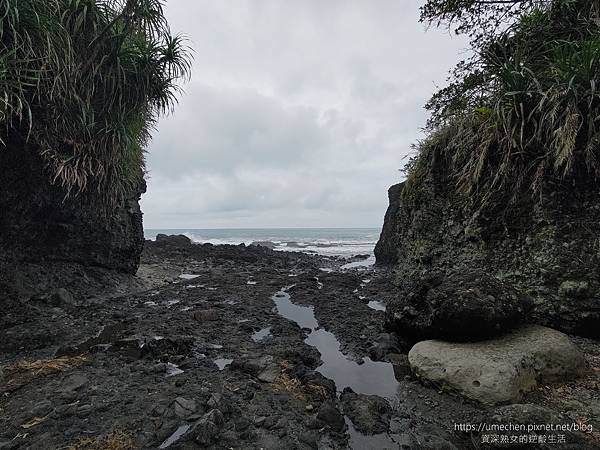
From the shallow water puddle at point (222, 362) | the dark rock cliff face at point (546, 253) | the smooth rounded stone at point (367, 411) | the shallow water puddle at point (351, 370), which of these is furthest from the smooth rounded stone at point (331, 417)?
the dark rock cliff face at point (546, 253)

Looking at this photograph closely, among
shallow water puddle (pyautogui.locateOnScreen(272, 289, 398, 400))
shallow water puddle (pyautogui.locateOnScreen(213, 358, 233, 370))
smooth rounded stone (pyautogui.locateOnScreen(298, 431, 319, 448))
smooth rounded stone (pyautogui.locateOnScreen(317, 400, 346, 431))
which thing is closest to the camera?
smooth rounded stone (pyautogui.locateOnScreen(298, 431, 319, 448))

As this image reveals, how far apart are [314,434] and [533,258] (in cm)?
402

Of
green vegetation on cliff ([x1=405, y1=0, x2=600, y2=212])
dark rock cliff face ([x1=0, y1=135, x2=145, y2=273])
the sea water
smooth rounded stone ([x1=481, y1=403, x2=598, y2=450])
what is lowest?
the sea water

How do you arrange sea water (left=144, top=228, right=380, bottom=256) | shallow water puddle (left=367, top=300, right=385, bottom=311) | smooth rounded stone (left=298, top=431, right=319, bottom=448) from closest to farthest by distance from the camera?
smooth rounded stone (left=298, top=431, right=319, bottom=448) → shallow water puddle (left=367, top=300, right=385, bottom=311) → sea water (left=144, top=228, right=380, bottom=256)

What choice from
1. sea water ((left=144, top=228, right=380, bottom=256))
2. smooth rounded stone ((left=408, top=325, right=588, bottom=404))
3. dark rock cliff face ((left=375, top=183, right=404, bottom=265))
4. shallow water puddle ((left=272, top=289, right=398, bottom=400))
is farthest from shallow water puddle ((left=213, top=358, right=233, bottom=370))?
sea water ((left=144, top=228, right=380, bottom=256))

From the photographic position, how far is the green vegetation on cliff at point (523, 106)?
443 centimetres

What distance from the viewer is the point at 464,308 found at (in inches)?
148

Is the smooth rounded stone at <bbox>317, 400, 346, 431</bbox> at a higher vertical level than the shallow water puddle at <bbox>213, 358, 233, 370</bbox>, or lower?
higher

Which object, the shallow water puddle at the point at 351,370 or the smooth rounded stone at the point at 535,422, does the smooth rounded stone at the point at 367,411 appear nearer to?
the shallow water puddle at the point at 351,370

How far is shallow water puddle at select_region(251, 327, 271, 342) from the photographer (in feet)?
17.4

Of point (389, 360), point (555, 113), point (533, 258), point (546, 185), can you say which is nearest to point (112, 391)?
point (389, 360)

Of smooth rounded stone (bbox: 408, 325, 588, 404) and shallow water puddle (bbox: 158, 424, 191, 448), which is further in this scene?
smooth rounded stone (bbox: 408, 325, 588, 404)

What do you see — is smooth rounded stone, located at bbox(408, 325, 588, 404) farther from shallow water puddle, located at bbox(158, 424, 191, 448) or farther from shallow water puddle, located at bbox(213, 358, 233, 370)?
shallow water puddle, located at bbox(158, 424, 191, 448)

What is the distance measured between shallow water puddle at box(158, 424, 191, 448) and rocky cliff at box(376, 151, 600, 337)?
10.5ft
